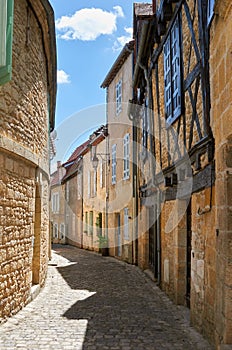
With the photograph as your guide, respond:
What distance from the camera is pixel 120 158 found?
16.3m

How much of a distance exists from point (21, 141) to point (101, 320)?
119 inches

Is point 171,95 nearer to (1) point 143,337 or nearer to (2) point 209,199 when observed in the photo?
(2) point 209,199

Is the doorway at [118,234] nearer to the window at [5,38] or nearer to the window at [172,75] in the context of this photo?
the window at [172,75]

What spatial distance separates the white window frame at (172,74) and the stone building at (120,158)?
623 centimetres

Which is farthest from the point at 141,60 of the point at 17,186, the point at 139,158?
the point at 17,186

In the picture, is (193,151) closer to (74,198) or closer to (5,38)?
(5,38)

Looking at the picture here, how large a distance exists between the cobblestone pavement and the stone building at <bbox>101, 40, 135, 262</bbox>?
16.6ft

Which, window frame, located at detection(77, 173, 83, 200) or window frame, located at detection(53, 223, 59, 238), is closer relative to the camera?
window frame, located at detection(77, 173, 83, 200)

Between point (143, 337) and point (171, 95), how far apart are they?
411cm

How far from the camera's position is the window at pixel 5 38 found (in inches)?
172

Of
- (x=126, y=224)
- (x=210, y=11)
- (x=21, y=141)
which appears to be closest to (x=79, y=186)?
(x=126, y=224)

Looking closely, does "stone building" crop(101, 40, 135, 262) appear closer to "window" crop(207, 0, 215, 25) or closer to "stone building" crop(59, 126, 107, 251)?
"stone building" crop(59, 126, 107, 251)

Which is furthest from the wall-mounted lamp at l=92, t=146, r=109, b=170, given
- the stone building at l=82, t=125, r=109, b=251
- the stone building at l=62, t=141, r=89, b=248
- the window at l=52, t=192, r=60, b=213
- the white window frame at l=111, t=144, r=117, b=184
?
the window at l=52, t=192, r=60, b=213

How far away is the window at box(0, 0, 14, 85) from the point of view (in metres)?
4.37
